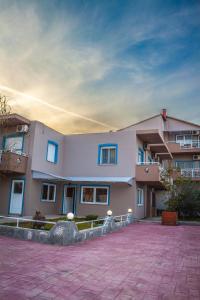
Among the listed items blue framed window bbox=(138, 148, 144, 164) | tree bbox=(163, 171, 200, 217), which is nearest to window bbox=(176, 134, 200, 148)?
tree bbox=(163, 171, 200, 217)

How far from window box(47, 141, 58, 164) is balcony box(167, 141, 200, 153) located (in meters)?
17.3

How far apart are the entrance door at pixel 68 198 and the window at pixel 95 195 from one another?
1.13 meters

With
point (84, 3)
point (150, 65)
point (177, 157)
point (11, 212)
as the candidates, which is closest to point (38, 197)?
point (11, 212)

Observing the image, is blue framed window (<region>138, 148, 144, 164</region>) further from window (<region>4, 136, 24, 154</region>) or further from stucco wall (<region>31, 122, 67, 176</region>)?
window (<region>4, 136, 24, 154</region>)

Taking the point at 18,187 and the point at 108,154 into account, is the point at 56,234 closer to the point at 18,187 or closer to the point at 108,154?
the point at 18,187

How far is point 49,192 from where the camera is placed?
2136 cm

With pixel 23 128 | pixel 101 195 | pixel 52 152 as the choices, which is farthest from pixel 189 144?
pixel 23 128

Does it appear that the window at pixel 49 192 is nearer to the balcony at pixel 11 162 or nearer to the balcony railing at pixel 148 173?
the balcony at pixel 11 162

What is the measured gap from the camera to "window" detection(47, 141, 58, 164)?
2139 centimetres

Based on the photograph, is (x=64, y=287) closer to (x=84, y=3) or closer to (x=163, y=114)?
(x=84, y=3)

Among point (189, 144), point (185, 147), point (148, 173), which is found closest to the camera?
point (148, 173)

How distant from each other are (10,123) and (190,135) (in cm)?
2469

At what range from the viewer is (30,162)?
1906 cm

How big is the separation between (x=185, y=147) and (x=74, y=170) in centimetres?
1723
